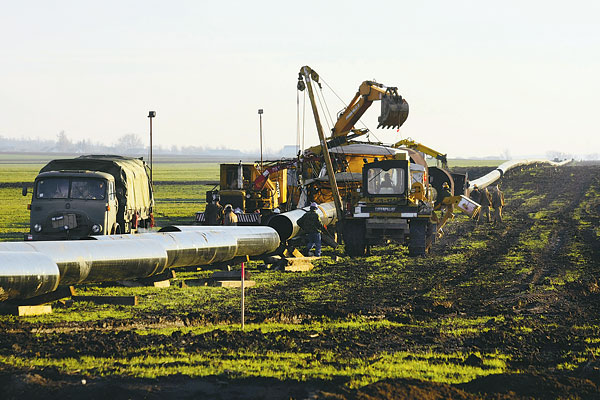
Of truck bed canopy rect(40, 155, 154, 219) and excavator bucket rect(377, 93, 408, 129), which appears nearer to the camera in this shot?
truck bed canopy rect(40, 155, 154, 219)

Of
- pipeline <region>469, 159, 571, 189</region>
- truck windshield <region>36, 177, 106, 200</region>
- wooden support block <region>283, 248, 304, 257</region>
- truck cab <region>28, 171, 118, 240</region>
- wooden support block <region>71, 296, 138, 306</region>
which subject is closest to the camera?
wooden support block <region>71, 296, 138, 306</region>

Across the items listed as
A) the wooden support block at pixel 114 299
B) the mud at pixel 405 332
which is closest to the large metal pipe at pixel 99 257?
the wooden support block at pixel 114 299

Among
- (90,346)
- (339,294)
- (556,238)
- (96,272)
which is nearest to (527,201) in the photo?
(556,238)

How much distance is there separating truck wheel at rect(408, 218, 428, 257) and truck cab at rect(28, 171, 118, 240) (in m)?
9.38

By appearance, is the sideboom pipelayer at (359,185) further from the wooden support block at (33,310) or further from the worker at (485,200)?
the wooden support block at (33,310)

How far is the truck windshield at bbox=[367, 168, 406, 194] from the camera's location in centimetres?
2597

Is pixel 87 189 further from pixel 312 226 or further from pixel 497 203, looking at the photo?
pixel 497 203

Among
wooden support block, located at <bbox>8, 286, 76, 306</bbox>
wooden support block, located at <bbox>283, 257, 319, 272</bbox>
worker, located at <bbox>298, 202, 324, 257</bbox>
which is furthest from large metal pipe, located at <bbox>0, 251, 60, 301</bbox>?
worker, located at <bbox>298, 202, 324, 257</bbox>

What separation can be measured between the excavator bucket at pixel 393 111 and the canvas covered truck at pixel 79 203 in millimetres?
12379

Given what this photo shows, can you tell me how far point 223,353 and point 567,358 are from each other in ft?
18.1

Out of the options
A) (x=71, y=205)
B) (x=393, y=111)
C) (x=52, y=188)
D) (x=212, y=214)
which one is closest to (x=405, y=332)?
(x=71, y=205)

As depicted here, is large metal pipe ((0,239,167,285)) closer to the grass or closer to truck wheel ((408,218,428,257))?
the grass

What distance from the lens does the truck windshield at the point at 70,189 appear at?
23.4 m

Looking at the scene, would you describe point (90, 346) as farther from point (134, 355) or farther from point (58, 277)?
point (58, 277)
